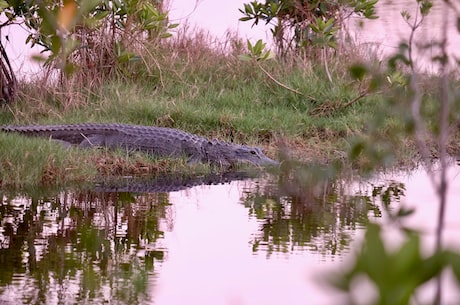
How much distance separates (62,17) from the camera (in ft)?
6.15

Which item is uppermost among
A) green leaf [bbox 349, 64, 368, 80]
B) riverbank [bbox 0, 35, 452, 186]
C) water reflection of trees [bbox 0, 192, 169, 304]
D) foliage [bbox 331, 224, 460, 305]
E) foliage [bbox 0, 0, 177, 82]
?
foliage [bbox 0, 0, 177, 82]

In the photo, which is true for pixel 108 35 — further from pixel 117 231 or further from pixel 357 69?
pixel 357 69

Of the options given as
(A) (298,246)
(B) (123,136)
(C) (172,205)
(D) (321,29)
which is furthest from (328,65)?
(A) (298,246)

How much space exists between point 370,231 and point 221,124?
8827 mm

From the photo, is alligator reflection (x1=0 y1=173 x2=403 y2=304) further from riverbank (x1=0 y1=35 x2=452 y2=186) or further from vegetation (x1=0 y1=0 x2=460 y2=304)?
riverbank (x1=0 y1=35 x2=452 y2=186)

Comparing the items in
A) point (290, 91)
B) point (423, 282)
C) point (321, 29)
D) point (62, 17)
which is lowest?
point (423, 282)

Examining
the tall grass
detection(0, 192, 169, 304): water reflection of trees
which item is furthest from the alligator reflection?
the tall grass

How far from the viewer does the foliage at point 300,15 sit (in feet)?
37.7

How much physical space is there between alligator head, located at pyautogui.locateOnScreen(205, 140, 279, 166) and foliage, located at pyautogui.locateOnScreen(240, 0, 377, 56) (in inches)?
122

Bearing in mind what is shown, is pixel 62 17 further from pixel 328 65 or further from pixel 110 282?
pixel 328 65

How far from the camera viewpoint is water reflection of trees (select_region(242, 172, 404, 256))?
5.45 meters

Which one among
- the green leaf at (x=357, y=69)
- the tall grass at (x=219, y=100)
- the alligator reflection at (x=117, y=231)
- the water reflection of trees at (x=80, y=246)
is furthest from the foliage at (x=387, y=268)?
the tall grass at (x=219, y=100)

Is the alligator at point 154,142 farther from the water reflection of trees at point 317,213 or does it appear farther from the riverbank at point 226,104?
the water reflection of trees at point 317,213

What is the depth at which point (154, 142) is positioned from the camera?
866 cm
